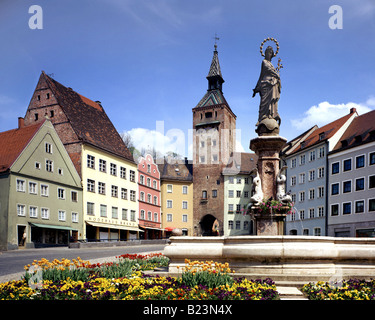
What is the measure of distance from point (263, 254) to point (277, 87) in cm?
814

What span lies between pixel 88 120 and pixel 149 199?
16.0 m

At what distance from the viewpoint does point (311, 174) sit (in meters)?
51.4

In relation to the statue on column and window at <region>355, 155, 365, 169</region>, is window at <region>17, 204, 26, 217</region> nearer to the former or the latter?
the statue on column

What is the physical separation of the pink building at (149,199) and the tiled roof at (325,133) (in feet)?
69.6

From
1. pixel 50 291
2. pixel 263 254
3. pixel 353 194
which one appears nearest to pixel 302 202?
pixel 353 194

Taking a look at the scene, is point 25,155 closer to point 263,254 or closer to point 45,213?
point 45,213

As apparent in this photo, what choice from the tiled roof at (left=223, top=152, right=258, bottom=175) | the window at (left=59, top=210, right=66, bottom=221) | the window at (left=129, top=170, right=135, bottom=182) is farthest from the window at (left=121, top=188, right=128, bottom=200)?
the tiled roof at (left=223, top=152, right=258, bottom=175)

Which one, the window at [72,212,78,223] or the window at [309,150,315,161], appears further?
the window at [309,150,315,161]

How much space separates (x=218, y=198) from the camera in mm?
71375

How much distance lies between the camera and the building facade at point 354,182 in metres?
40.8

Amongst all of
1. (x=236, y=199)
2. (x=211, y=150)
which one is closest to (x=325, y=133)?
(x=236, y=199)

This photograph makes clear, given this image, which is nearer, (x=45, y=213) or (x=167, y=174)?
(x=45, y=213)

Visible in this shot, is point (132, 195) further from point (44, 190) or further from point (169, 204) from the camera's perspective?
point (44, 190)

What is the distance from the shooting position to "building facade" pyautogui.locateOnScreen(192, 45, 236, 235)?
71150mm
